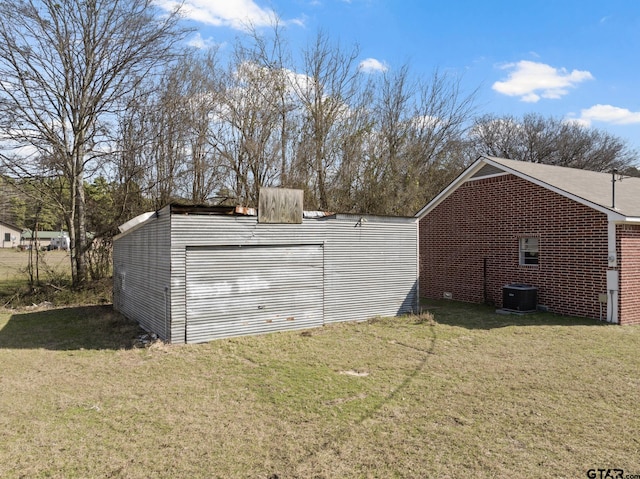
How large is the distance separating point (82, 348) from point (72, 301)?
23.6 ft

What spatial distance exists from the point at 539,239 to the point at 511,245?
0.91 m

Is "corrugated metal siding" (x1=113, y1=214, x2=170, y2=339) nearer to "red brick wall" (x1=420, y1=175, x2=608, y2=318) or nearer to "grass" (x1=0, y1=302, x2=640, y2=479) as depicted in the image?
"grass" (x1=0, y1=302, x2=640, y2=479)

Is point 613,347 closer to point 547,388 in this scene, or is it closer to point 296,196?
point 547,388

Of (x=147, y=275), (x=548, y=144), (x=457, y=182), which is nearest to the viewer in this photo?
(x=147, y=275)

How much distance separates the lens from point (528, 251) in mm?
12289

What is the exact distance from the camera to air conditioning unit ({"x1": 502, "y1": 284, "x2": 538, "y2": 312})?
11422mm

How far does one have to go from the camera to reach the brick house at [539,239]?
10.2 m

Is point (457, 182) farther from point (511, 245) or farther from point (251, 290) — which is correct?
point (251, 290)

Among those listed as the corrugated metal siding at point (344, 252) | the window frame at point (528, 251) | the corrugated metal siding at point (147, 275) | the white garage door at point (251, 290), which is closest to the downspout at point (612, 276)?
the window frame at point (528, 251)

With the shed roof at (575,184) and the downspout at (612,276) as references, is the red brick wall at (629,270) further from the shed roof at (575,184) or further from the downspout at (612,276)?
the shed roof at (575,184)

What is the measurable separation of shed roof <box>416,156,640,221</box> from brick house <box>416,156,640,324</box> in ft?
0.11

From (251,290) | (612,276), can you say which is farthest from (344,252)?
(612,276)

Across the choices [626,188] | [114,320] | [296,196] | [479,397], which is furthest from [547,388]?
[626,188]

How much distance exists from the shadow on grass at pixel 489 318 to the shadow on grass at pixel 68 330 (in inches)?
303
